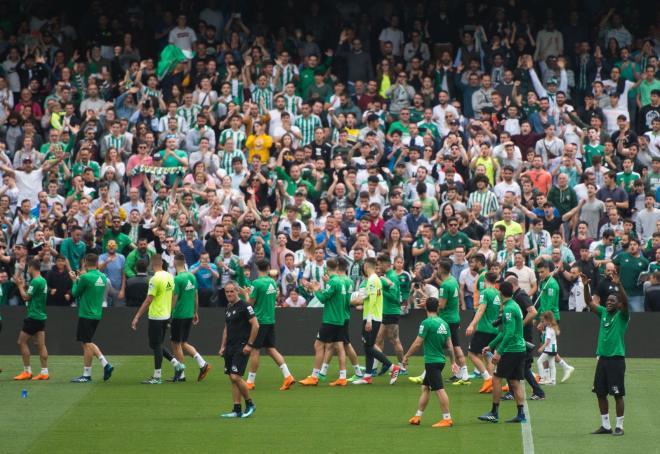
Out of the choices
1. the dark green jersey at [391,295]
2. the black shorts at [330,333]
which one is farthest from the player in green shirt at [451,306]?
the black shorts at [330,333]

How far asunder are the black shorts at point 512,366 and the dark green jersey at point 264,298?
449 cm

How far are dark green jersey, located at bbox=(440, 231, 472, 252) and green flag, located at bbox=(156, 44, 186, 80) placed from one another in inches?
379

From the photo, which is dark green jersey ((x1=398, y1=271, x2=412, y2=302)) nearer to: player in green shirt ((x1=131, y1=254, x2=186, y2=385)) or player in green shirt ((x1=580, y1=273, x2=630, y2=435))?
player in green shirt ((x1=131, y1=254, x2=186, y2=385))

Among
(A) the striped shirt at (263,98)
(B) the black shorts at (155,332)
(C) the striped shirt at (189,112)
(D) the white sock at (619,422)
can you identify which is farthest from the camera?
(A) the striped shirt at (263,98)

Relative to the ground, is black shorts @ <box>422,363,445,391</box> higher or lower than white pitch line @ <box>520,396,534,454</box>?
higher

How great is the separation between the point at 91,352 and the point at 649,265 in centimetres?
1105

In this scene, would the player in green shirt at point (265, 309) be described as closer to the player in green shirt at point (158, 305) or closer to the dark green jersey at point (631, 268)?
the player in green shirt at point (158, 305)

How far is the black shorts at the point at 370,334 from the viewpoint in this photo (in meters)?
21.0

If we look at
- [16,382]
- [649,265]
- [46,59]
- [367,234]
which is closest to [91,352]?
[16,382]

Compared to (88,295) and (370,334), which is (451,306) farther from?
(88,295)

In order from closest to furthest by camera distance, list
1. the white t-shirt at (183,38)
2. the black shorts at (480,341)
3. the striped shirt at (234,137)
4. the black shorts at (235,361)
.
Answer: the black shorts at (235,361) < the black shorts at (480,341) < the striped shirt at (234,137) < the white t-shirt at (183,38)

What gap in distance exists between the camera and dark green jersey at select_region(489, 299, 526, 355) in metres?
17.4

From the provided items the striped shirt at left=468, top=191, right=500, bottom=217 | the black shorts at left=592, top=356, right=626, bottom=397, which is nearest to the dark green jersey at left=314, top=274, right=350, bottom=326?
the black shorts at left=592, top=356, right=626, bottom=397

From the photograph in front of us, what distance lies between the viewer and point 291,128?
29062 millimetres
